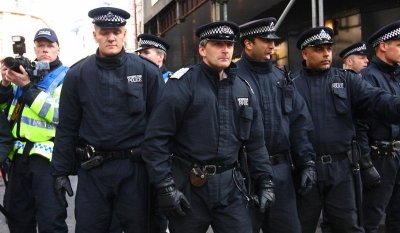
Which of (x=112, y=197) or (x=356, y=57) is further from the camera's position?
(x=356, y=57)

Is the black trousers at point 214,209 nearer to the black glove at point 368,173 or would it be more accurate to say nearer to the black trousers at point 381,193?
A: the black glove at point 368,173

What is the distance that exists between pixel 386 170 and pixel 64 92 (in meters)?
2.97

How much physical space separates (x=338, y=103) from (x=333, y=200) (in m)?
0.80

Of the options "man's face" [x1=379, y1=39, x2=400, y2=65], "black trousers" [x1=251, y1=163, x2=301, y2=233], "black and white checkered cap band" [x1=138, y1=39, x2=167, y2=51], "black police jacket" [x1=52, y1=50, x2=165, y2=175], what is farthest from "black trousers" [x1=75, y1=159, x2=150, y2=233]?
"black and white checkered cap band" [x1=138, y1=39, x2=167, y2=51]

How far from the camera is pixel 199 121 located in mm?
3578

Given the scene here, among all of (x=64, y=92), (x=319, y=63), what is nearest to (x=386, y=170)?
(x=319, y=63)

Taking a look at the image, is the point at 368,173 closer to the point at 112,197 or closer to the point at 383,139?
the point at 383,139

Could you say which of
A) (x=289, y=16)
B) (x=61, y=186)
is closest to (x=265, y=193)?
(x=61, y=186)

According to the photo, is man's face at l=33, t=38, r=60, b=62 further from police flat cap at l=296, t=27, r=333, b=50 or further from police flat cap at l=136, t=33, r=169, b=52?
Result: police flat cap at l=296, t=27, r=333, b=50

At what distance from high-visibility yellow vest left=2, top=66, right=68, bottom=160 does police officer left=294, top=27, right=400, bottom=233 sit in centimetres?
214

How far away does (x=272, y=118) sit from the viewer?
13.4ft

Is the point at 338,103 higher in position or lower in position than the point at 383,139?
higher

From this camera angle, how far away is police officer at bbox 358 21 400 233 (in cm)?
482

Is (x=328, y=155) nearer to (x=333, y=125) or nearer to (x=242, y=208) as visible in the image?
(x=333, y=125)
